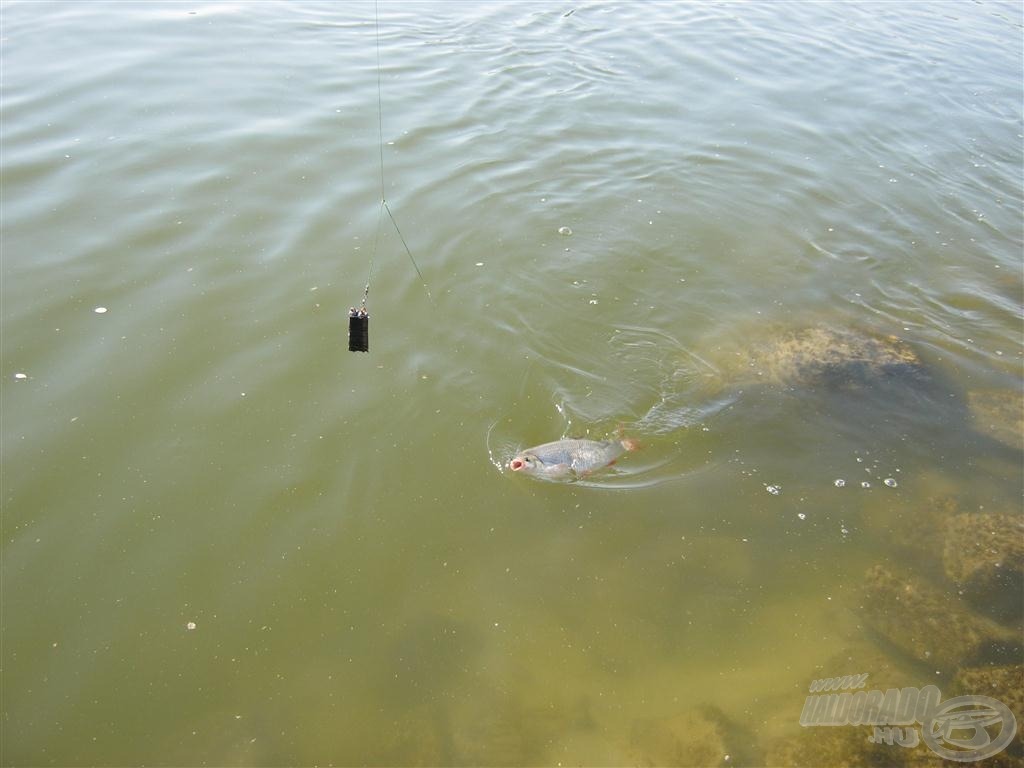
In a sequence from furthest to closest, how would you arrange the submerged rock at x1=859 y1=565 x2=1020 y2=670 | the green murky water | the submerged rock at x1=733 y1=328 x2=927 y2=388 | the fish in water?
the submerged rock at x1=733 y1=328 x2=927 y2=388 < the fish in water < the submerged rock at x1=859 y1=565 x2=1020 y2=670 < the green murky water

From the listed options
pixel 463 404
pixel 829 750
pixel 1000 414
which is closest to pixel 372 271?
pixel 463 404

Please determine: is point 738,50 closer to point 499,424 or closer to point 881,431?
point 881,431

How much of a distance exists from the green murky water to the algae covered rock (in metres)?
0.02

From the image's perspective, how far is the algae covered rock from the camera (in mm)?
4258

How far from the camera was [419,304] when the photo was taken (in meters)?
7.21

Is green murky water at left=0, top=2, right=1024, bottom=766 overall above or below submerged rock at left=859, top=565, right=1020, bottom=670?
above

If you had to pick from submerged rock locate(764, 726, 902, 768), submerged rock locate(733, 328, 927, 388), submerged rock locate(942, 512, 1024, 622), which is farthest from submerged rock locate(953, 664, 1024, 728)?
submerged rock locate(733, 328, 927, 388)

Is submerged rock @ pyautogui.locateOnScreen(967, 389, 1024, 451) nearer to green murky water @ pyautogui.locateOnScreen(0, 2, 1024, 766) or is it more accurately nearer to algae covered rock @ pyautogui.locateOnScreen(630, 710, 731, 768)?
green murky water @ pyautogui.locateOnScreen(0, 2, 1024, 766)

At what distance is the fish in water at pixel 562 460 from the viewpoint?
5566mm

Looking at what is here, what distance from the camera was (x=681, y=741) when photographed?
4336 millimetres

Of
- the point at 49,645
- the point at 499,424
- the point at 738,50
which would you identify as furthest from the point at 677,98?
the point at 49,645

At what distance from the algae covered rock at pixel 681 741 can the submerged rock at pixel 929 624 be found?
4.98 feet

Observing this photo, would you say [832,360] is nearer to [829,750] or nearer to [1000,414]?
[1000,414]

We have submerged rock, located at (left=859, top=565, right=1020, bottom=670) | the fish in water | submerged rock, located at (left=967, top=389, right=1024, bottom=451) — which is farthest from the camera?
submerged rock, located at (left=967, top=389, right=1024, bottom=451)
